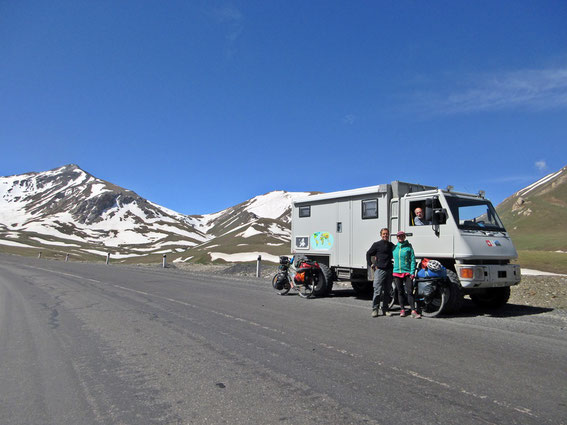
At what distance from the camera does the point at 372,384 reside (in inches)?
181

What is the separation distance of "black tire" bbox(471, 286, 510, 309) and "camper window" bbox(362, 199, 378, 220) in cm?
341

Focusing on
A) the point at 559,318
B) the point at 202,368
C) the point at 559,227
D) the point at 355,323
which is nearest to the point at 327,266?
the point at 355,323

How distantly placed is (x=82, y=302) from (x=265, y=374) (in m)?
8.65

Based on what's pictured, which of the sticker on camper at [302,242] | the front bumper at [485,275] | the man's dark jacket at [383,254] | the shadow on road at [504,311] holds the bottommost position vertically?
the shadow on road at [504,311]

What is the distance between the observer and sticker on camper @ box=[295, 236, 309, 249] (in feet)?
47.2

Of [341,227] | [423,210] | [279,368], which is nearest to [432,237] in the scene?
[423,210]

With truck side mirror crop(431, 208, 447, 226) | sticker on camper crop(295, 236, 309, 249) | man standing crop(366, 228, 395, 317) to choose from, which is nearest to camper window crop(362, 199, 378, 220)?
man standing crop(366, 228, 395, 317)

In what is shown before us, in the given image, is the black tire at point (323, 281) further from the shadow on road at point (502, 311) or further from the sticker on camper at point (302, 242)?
the shadow on road at point (502, 311)

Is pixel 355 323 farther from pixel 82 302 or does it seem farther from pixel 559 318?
pixel 82 302

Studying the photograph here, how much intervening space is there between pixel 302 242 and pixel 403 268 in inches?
213

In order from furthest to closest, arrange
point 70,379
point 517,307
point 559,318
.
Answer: point 517,307
point 559,318
point 70,379

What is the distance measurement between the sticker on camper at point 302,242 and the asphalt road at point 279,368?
4.73 m

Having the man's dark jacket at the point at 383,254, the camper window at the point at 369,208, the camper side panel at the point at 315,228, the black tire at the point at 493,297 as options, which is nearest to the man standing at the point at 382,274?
the man's dark jacket at the point at 383,254

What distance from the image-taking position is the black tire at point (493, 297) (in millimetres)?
10248
